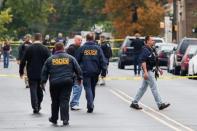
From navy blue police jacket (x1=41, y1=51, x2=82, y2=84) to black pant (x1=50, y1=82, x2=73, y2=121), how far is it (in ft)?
0.33

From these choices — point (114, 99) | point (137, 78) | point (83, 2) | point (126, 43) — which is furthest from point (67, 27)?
point (114, 99)

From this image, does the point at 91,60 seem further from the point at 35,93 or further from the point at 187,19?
the point at 187,19

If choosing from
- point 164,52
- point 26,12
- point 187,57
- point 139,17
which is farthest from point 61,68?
point 26,12

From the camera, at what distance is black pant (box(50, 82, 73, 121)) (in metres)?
17.3

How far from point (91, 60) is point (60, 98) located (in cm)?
339

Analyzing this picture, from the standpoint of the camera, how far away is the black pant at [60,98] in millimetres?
17328

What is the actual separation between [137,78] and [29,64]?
664 inches

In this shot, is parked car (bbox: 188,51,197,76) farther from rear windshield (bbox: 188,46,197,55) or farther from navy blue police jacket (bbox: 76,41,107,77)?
navy blue police jacket (bbox: 76,41,107,77)

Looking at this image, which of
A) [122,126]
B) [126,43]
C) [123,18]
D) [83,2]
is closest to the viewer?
[122,126]

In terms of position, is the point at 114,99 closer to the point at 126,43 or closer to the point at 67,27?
the point at 126,43

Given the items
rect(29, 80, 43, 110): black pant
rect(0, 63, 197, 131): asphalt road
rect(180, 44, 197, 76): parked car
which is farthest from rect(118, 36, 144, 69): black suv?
rect(29, 80, 43, 110): black pant

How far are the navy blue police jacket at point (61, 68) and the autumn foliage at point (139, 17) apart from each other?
58.2 meters

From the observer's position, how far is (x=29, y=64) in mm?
20312

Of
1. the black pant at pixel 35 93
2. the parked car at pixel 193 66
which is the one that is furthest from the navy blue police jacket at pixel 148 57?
the parked car at pixel 193 66
